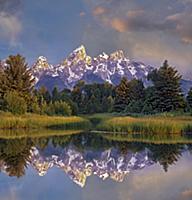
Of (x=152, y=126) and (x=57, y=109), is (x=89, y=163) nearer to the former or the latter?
(x=152, y=126)

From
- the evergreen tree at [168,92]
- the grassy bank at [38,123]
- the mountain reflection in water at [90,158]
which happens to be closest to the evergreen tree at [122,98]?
the evergreen tree at [168,92]

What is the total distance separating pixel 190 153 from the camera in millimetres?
21500

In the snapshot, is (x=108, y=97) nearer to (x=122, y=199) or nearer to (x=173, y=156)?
(x=173, y=156)

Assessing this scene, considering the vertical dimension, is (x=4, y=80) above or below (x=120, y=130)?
above

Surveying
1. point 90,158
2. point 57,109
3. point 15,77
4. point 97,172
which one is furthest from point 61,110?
point 97,172

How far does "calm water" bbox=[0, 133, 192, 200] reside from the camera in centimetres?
1202

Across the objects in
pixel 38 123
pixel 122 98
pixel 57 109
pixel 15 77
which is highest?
pixel 15 77

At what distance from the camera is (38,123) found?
4444 cm

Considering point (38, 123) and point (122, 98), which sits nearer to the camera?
point (38, 123)

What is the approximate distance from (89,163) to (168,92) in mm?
34902

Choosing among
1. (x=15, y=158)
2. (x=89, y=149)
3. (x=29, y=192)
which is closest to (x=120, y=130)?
(x=89, y=149)

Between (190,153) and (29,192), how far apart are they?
11158mm

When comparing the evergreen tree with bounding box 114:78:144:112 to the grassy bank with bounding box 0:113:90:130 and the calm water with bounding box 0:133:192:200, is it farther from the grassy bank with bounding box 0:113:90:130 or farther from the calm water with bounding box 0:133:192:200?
the calm water with bounding box 0:133:192:200

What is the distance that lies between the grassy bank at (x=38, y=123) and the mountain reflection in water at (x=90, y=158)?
15.8 m
